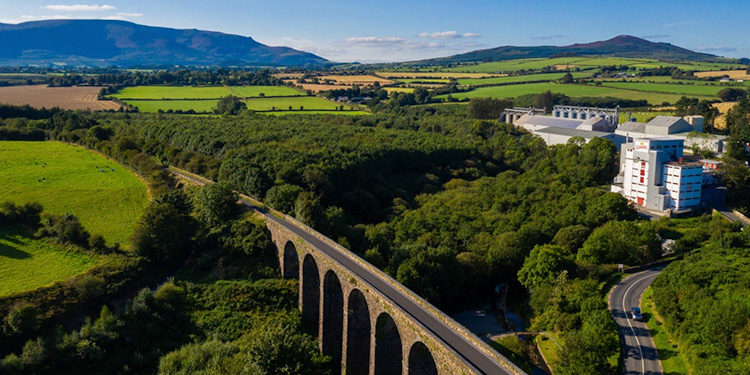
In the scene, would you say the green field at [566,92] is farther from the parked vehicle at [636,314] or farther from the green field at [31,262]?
the green field at [31,262]

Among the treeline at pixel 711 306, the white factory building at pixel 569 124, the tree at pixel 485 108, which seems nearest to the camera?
the treeline at pixel 711 306

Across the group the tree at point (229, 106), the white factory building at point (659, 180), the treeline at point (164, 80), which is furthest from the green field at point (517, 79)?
the white factory building at point (659, 180)

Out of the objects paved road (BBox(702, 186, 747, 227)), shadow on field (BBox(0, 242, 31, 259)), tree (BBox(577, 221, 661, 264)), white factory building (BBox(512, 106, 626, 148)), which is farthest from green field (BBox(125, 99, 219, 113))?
paved road (BBox(702, 186, 747, 227))

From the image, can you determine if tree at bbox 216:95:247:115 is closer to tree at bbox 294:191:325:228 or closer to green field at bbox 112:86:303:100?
green field at bbox 112:86:303:100

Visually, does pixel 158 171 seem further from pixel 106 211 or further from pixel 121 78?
pixel 121 78

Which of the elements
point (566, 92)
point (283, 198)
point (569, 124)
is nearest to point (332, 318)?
point (283, 198)

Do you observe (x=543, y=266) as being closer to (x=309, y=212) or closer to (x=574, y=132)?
(x=309, y=212)
